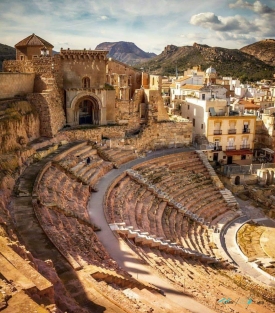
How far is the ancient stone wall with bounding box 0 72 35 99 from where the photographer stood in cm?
2111

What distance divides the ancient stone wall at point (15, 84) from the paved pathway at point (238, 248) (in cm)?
1589

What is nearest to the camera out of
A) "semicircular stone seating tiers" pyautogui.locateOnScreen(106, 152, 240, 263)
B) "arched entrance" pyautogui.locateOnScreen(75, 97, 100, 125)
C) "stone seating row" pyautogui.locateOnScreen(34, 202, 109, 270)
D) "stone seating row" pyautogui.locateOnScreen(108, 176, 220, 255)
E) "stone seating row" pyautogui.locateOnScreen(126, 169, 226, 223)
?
"stone seating row" pyautogui.locateOnScreen(34, 202, 109, 270)

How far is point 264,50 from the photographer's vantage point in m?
115

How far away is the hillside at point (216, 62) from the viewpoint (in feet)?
293

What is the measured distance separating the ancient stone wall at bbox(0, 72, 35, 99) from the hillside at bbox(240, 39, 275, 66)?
101562mm

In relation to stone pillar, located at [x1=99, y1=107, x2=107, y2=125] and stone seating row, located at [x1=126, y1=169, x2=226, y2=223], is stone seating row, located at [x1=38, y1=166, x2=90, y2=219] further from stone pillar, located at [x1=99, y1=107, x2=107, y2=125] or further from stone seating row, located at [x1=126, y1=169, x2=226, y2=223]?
stone pillar, located at [x1=99, y1=107, x2=107, y2=125]

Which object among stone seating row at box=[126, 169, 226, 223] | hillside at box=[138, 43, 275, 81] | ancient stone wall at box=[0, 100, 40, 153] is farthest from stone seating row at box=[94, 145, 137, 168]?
hillside at box=[138, 43, 275, 81]

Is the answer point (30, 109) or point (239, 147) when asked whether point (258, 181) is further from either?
point (30, 109)

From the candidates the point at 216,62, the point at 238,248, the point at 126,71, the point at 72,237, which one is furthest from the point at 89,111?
the point at 216,62

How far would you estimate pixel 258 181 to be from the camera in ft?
94.8

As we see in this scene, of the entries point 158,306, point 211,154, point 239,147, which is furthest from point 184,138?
point 158,306

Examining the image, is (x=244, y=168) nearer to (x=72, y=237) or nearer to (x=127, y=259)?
(x=127, y=259)

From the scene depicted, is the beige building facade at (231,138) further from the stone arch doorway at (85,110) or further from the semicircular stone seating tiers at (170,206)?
the stone arch doorway at (85,110)

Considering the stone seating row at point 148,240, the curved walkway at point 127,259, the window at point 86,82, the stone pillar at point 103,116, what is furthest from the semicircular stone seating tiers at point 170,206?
the window at point 86,82
